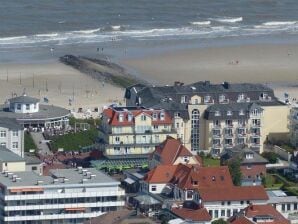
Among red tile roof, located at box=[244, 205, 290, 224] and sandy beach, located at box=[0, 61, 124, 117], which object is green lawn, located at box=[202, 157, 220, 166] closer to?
sandy beach, located at box=[0, 61, 124, 117]

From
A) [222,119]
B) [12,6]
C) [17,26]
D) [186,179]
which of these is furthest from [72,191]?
[12,6]

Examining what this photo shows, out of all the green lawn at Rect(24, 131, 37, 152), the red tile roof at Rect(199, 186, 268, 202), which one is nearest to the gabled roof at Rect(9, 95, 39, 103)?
the green lawn at Rect(24, 131, 37, 152)

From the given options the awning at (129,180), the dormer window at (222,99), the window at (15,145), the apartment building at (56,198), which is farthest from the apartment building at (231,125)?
the apartment building at (56,198)

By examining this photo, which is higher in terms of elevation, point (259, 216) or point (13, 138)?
point (13, 138)

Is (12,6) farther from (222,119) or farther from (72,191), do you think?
(72,191)

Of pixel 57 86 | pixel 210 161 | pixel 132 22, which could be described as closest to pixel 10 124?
pixel 210 161

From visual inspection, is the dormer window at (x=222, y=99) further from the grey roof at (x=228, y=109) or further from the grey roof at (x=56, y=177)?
the grey roof at (x=56, y=177)

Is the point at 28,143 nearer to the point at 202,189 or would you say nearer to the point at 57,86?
the point at 202,189
